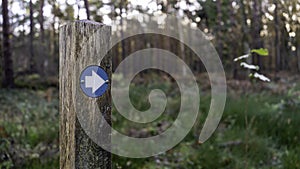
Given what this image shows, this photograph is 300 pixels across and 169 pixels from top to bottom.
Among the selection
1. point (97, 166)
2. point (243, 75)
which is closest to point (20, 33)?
point (243, 75)

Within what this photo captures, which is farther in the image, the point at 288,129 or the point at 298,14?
the point at 298,14

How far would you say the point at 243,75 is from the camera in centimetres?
1219

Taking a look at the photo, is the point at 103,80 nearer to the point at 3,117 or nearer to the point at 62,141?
the point at 62,141

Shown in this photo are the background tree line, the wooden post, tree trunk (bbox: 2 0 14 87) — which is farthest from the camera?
the background tree line

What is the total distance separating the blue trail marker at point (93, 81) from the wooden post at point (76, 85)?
0.02 metres

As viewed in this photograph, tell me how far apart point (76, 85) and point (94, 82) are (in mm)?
87

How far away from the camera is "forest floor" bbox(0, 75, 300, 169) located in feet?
11.7

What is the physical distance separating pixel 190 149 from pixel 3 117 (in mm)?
2986

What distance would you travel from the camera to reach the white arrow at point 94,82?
1.59m

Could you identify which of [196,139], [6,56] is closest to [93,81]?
[196,139]

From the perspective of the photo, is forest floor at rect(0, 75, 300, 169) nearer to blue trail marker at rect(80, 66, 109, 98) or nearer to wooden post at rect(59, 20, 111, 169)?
wooden post at rect(59, 20, 111, 169)

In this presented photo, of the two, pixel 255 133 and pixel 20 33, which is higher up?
pixel 20 33

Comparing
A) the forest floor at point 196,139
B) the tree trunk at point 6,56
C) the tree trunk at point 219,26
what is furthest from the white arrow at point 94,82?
the tree trunk at point 219,26

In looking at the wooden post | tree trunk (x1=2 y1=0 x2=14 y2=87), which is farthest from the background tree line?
the wooden post
